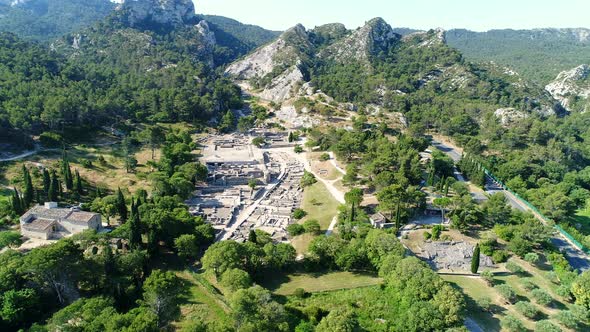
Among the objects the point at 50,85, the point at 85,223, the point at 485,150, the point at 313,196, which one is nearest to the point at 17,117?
the point at 50,85

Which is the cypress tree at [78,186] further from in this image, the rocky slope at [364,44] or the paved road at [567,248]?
the rocky slope at [364,44]

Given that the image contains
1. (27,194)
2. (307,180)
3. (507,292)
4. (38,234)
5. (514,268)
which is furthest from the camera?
(307,180)

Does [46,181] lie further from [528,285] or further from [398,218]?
[528,285]

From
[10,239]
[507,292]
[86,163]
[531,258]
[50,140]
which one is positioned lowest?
[507,292]

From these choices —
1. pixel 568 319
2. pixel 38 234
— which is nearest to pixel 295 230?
pixel 568 319

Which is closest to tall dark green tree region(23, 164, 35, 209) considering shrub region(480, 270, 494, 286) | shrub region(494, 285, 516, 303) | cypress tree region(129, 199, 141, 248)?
cypress tree region(129, 199, 141, 248)

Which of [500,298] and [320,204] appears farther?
[320,204]

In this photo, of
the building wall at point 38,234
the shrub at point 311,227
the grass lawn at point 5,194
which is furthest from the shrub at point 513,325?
the grass lawn at point 5,194
